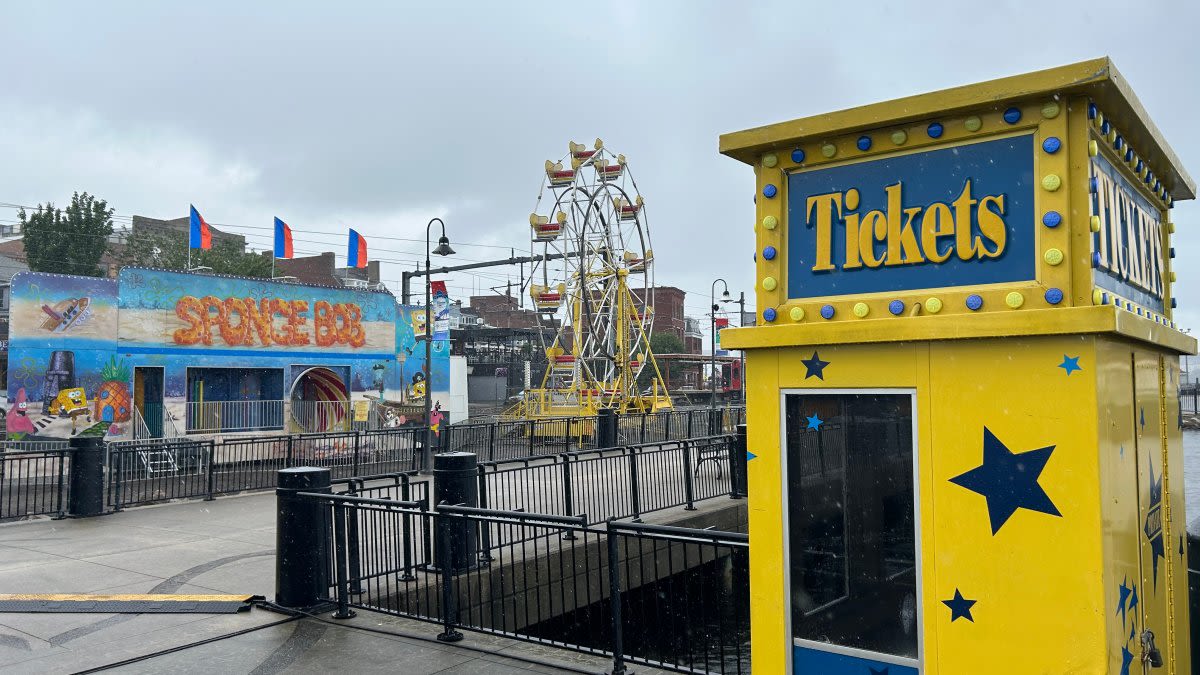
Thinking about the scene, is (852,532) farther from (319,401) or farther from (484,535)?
(319,401)

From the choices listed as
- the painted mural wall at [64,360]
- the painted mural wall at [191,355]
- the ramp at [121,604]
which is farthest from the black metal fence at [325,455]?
the ramp at [121,604]

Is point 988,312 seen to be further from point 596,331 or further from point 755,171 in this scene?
point 596,331

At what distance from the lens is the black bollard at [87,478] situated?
13.2 metres

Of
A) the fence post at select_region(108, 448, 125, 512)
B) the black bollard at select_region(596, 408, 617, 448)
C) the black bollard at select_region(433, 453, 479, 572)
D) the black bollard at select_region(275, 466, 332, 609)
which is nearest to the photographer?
the black bollard at select_region(275, 466, 332, 609)

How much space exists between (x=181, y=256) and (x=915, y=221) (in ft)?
217

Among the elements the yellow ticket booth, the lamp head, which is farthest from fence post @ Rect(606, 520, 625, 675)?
the lamp head

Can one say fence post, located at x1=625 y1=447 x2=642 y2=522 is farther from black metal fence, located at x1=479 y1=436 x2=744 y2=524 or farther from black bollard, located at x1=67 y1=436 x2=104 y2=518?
black bollard, located at x1=67 y1=436 x2=104 y2=518

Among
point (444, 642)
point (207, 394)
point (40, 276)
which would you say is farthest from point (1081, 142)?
point (207, 394)

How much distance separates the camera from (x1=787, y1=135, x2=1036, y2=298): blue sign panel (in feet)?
11.5

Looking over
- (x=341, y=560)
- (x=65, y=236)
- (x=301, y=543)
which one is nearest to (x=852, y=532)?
(x=341, y=560)

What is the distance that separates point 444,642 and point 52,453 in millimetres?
9088

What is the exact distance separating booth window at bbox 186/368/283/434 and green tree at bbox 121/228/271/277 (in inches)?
1390

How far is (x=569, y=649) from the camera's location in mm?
7012

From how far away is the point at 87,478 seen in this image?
1343cm
